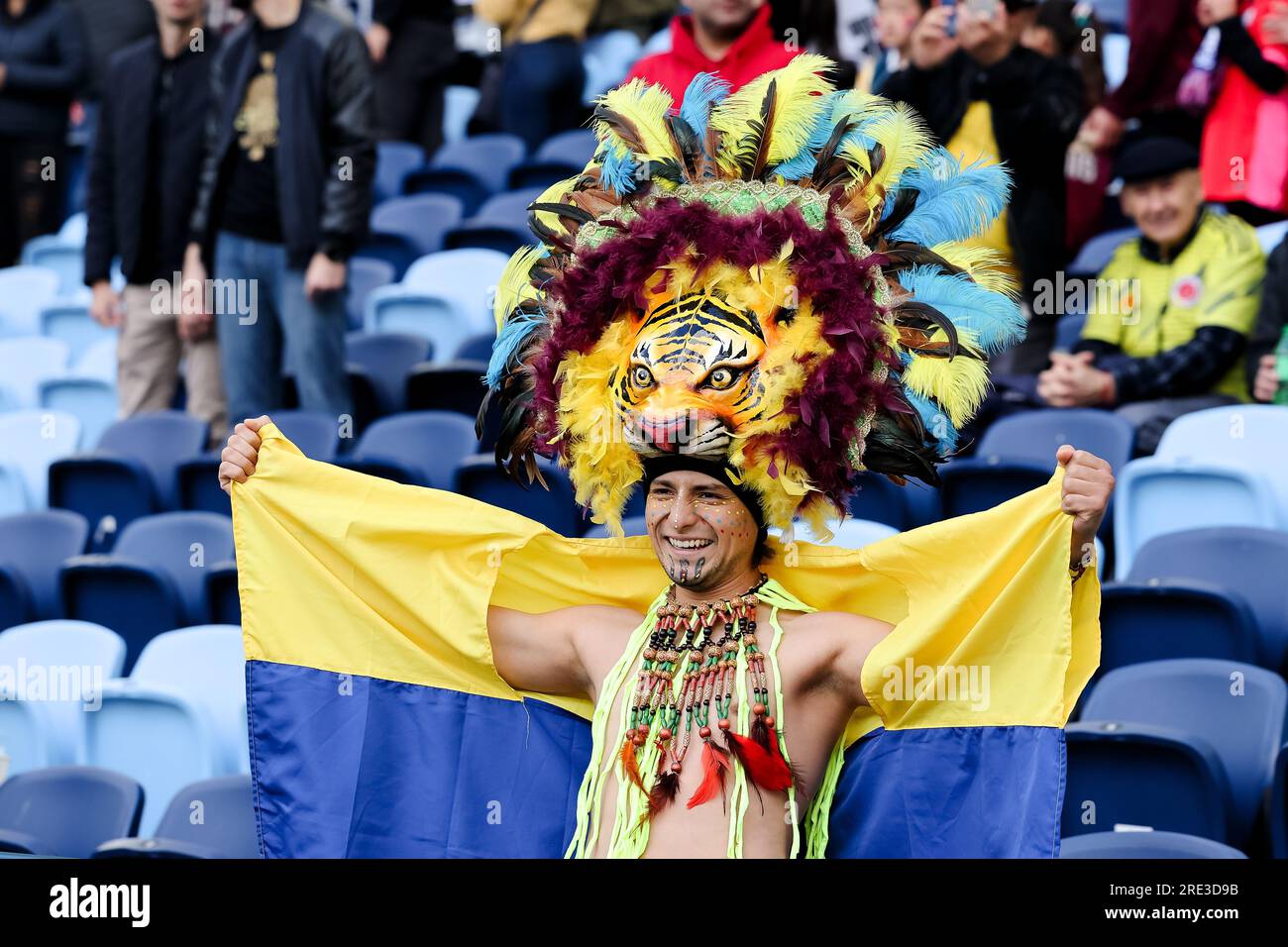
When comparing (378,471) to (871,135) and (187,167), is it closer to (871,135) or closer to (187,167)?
(187,167)

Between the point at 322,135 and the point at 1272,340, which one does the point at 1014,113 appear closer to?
the point at 1272,340

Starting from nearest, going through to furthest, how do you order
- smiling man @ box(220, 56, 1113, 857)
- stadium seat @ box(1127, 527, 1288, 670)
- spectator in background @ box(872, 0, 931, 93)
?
smiling man @ box(220, 56, 1113, 857), stadium seat @ box(1127, 527, 1288, 670), spectator in background @ box(872, 0, 931, 93)

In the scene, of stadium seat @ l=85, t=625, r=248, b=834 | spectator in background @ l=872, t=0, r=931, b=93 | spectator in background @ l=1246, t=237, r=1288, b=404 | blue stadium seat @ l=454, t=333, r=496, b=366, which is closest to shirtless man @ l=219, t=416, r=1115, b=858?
stadium seat @ l=85, t=625, r=248, b=834

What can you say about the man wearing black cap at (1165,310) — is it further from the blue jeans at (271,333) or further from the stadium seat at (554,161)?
the stadium seat at (554,161)

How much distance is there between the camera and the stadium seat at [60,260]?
444 inches

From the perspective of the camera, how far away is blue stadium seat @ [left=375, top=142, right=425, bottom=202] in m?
11.3

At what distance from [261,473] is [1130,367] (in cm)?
374

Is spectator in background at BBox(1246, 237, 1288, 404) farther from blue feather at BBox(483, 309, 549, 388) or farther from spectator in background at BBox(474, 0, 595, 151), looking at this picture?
spectator in background at BBox(474, 0, 595, 151)

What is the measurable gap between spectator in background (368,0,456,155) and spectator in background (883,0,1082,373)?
3.64 metres

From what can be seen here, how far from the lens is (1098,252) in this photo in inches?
339

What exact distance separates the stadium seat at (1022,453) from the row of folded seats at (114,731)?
7.82 feet
